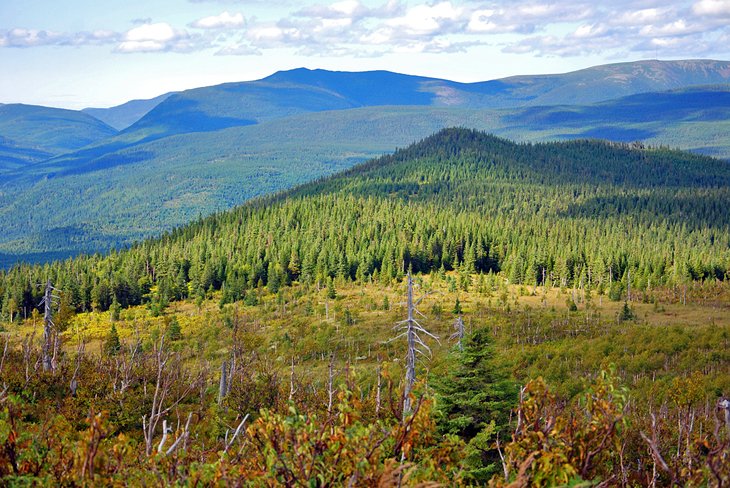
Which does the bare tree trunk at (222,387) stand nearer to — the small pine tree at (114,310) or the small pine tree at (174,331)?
the small pine tree at (174,331)

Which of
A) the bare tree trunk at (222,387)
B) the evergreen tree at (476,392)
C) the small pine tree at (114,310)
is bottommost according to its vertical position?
the small pine tree at (114,310)

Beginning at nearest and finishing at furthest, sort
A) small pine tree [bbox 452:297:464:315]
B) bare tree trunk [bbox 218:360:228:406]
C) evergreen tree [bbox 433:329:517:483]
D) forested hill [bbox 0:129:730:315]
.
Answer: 1. evergreen tree [bbox 433:329:517:483]
2. bare tree trunk [bbox 218:360:228:406]
3. small pine tree [bbox 452:297:464:315]
4. forested hill [bbox 0:129:730:315]

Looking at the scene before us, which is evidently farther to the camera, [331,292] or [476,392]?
[331,292]

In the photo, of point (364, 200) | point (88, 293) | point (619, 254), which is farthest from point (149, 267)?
point (619, 254)

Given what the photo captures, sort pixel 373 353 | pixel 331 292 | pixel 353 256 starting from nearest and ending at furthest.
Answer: pixel 373 353, pixel 331 292, pixel 353 256

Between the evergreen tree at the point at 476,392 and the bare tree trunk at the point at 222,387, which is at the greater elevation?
the evergreen tree at the point at 476,392

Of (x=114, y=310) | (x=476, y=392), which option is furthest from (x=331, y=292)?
(x=476, y=392)

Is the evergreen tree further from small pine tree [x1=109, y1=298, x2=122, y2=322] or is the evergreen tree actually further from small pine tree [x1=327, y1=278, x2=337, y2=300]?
small pine tree [x1=109, y1=298, x2=122, y2=322]

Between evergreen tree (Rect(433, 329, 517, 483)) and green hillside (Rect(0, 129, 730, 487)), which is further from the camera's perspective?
evergreen tree (Rect(433, 329, 517, 483))

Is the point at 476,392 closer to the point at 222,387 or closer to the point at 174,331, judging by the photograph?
the point at 222,387

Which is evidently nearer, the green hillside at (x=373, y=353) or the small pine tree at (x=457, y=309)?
the green hillside at (x=373, y=353)

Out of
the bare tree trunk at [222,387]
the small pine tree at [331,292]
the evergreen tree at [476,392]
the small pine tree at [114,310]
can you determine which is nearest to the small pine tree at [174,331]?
the small pine tree at [114,310]

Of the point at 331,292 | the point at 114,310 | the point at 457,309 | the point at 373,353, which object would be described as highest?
the point at 457,309

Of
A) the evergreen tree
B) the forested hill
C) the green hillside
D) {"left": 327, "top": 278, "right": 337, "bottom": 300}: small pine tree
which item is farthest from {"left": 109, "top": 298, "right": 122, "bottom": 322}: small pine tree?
the evergreen tree
